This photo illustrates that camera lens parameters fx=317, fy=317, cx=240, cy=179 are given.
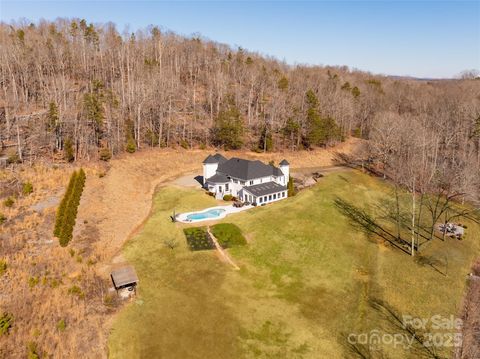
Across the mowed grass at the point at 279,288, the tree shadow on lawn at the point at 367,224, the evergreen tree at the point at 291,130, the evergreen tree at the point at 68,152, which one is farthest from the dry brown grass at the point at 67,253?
the evergreen tree at the point at 291,130

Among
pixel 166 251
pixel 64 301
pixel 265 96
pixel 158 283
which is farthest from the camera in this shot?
pixel 265 96

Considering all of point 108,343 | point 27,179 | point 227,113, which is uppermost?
point 227,113

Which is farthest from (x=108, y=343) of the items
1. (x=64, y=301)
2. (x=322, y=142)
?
(x=322, y=142)

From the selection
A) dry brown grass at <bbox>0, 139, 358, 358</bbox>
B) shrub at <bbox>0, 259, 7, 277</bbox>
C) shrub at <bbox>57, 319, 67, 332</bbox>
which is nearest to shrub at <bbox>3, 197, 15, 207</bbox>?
dry brown grass at <bbox>0, 139, 358, 358</bbox>

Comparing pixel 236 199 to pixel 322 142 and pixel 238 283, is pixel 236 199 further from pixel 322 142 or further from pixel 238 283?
pixel 322 142

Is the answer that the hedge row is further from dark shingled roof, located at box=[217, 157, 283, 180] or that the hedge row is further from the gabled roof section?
the gabled roof section

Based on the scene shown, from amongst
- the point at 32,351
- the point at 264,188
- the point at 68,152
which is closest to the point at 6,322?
the point at 32,351

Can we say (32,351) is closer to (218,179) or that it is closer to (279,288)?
(279,288)
